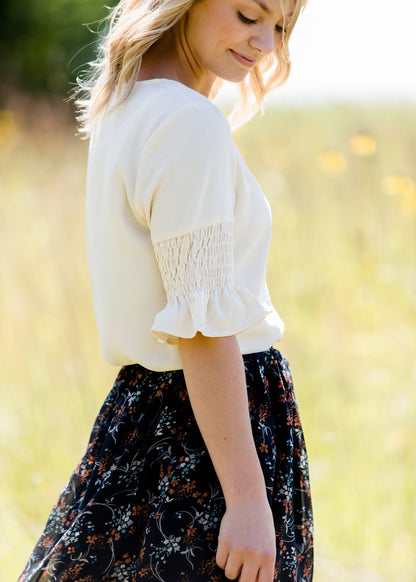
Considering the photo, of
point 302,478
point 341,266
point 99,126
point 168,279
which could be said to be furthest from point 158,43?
point 341,266

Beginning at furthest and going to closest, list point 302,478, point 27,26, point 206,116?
point 27,26, point 302,478, point 206,116

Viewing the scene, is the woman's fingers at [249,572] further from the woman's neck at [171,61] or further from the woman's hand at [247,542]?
the woman's neck at [171,61]

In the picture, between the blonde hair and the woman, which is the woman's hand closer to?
the woman

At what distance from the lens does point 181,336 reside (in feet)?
3.20

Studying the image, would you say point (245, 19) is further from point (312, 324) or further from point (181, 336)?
point (312, 324)

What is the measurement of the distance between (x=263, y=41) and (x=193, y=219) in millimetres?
367

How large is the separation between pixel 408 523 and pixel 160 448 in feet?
4.63

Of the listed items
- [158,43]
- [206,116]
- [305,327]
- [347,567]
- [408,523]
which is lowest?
[347,567]

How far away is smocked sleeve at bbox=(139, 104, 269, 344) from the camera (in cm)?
96

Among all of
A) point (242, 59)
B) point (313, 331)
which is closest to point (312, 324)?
point (313, 331)

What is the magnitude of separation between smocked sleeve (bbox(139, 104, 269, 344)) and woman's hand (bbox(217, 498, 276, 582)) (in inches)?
10.7

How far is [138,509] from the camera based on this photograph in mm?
1094

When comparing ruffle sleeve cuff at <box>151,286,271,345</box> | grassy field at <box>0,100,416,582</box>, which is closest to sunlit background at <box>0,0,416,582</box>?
grassy field at <box>0,100,416,582</box>

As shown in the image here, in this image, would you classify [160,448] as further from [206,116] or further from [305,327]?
[305,327]
